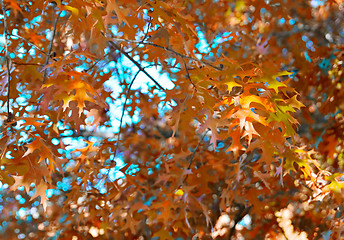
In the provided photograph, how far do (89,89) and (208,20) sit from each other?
2.62m

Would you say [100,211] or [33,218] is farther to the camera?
[33,218]

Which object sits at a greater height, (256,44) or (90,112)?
(256,44)

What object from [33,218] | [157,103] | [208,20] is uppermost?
[208,20]

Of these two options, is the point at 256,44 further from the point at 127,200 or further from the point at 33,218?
the point at 33,218

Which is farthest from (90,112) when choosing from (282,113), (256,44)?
(256,44)

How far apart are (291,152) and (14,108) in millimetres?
1755

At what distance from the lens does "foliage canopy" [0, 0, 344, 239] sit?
1.48m

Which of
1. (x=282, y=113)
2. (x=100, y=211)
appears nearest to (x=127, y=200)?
(x=100, y=211)

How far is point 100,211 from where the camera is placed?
238cm

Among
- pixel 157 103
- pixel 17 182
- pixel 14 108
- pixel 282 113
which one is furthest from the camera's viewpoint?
pixel 157 103

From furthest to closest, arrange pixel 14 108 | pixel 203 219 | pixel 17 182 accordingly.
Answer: pixel 203 219, pixel 14 108, pixel 17 182

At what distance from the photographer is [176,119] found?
1.56 meters

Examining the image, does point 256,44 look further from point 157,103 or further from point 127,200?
point 127,200

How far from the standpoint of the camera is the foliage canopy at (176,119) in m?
1.48
